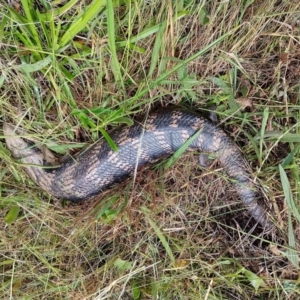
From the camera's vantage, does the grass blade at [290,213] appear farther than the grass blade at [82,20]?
Yes

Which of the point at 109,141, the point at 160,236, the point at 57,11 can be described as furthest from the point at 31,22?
the point at 160,236

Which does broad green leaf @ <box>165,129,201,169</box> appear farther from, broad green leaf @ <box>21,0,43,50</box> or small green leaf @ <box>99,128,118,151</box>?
broad green leaf @ <box>21,0,43,50</box>

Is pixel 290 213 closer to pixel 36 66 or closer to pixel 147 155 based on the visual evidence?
pixel 147 155

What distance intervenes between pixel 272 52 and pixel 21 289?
1.75 m

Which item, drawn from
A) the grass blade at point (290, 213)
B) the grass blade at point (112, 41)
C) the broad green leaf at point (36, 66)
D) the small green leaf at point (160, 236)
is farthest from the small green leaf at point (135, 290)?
the broad green leaf at point (36, 66)

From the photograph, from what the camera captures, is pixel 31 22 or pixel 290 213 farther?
pixel 290 213

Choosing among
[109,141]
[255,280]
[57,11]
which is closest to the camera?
[57,11]

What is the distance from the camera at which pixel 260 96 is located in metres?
2.29

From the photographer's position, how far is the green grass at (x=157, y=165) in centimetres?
215

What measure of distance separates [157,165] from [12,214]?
77 cm

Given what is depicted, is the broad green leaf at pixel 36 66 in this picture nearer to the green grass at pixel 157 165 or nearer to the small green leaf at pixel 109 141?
the green grass at pixel 157 165

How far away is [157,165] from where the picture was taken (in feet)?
7.67

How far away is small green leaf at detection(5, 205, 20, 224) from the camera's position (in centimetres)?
228

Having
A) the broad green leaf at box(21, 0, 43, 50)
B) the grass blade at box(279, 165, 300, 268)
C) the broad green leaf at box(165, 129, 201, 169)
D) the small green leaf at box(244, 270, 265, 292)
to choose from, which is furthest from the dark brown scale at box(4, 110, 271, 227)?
the broad green leaf at box(21, 0, 43, 50)
